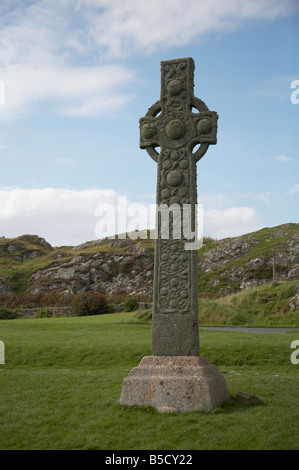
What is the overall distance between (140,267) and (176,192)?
55158 mm

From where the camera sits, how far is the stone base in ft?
20.8

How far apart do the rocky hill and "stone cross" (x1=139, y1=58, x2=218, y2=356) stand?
40.2m

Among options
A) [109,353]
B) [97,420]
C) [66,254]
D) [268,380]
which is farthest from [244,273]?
[97,420]

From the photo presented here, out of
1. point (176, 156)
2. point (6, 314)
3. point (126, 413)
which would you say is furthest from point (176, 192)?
point (6, 314)

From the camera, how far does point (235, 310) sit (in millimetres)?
25391

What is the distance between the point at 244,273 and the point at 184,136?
46665 millimetres

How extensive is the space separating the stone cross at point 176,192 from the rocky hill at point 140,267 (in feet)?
132

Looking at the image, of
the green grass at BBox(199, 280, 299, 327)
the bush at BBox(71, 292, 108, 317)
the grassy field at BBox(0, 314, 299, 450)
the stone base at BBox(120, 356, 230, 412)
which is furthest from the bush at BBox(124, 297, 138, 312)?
the stone base at BBox(120, 356, 230, 412)

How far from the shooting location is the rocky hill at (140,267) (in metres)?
52.0

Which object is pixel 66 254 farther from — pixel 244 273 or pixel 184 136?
pixel 184 136

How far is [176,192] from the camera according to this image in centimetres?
754

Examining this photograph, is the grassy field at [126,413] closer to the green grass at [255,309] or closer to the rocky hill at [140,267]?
the green grass at [255,309]

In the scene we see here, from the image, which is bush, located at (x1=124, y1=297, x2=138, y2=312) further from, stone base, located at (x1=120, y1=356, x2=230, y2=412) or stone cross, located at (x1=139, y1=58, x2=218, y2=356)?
stone base, located at (x1=120, y1=356, x2=230, y2=412)

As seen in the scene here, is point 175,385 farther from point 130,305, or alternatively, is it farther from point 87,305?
point 87,305
